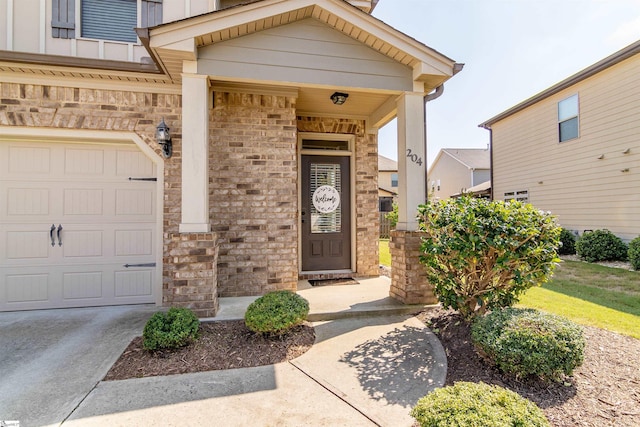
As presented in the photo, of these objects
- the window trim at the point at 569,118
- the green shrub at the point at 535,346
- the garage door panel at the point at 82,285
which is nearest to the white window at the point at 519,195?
the window trim at the point at 569,118

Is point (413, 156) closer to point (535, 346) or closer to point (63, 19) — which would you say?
point (535, 346)

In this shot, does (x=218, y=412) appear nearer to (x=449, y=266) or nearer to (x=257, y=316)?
(x=257, y=316)

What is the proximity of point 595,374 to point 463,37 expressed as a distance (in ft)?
23.8

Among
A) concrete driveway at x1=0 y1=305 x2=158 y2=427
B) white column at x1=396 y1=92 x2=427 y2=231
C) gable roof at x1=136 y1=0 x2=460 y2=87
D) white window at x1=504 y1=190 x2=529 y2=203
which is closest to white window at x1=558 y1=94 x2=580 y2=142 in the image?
white window at x1=504 y1=190 x2=529 y2=203

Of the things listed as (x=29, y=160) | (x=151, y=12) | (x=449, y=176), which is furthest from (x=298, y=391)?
(x=449, y=176)

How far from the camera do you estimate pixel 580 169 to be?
29.9 feet

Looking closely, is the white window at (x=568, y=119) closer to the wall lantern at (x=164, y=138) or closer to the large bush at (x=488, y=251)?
the large bush at (x=488, y=251)

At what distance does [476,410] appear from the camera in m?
1.64

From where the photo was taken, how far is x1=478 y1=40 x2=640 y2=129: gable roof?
7.43m

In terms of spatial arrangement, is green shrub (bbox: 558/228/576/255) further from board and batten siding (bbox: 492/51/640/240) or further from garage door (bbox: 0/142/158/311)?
garage door (bbox: 0/142/158/311)

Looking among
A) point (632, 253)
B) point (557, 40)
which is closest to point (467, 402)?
point (632, 253)

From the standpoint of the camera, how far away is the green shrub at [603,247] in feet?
25.3

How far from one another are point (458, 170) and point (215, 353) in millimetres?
21880

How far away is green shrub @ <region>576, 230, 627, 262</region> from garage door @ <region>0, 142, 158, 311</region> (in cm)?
1003
